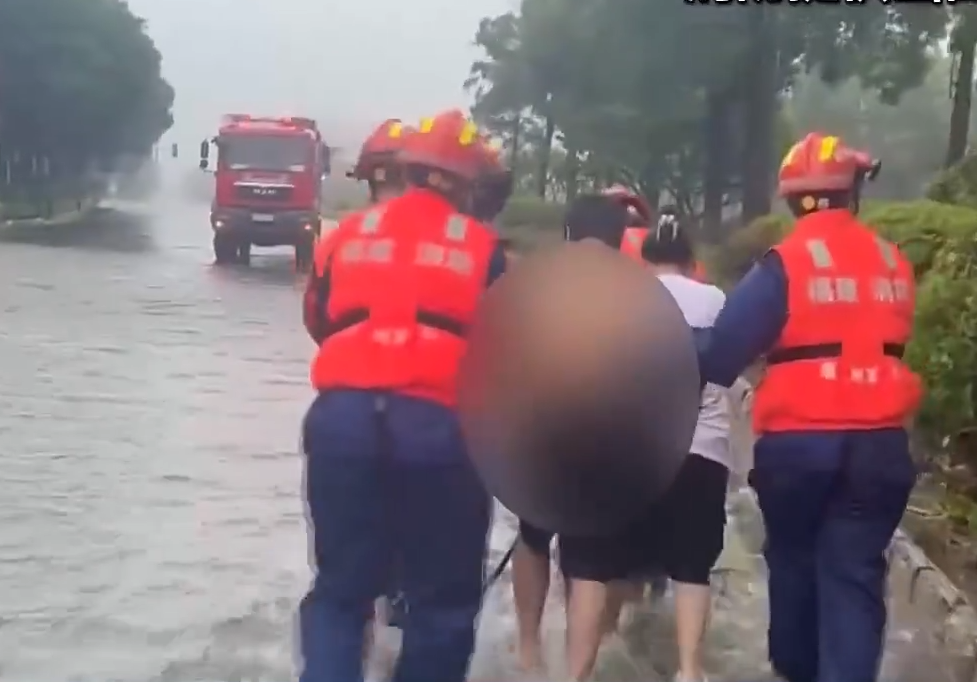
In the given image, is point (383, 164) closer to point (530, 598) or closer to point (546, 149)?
point (530, 598)

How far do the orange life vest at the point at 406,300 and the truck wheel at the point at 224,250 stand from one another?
26.0m

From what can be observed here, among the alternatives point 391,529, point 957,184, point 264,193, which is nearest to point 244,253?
point 264,193

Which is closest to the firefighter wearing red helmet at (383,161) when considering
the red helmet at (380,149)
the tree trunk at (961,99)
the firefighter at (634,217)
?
the red helmet at (380,149)

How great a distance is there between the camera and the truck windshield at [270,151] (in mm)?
29672

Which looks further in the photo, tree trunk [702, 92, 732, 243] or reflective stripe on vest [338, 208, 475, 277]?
tree trunk [702, 92, 732, 243]

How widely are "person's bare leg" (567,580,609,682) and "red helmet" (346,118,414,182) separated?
149 cm

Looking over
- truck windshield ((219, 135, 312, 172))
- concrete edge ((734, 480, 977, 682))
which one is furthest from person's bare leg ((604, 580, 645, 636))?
truck windshield ((219, 135, 312, 172))

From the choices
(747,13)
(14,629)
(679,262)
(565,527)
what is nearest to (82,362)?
(14,629)

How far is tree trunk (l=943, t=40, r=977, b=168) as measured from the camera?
24.2 meters

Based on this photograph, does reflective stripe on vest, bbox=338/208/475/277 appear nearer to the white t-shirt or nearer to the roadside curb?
the white t-shirt

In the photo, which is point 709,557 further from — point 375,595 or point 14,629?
point 14,629

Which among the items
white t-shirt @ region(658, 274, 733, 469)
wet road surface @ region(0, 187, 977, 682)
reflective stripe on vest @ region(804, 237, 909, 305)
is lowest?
wet road surface @ region(0, 187, 977, 682)

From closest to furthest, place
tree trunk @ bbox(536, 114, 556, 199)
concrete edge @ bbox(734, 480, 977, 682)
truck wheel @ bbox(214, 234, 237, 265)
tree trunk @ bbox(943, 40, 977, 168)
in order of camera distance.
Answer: concrete edge @ bbox(734, 480, 977, 682) < tree trunk @ bbox(943, 40, 977, 168) < truck wheel @ bbox(214, 234, 237, 265) < tree trunk @ bbox(536, 114, 556, 199)

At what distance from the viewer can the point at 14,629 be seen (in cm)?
595
